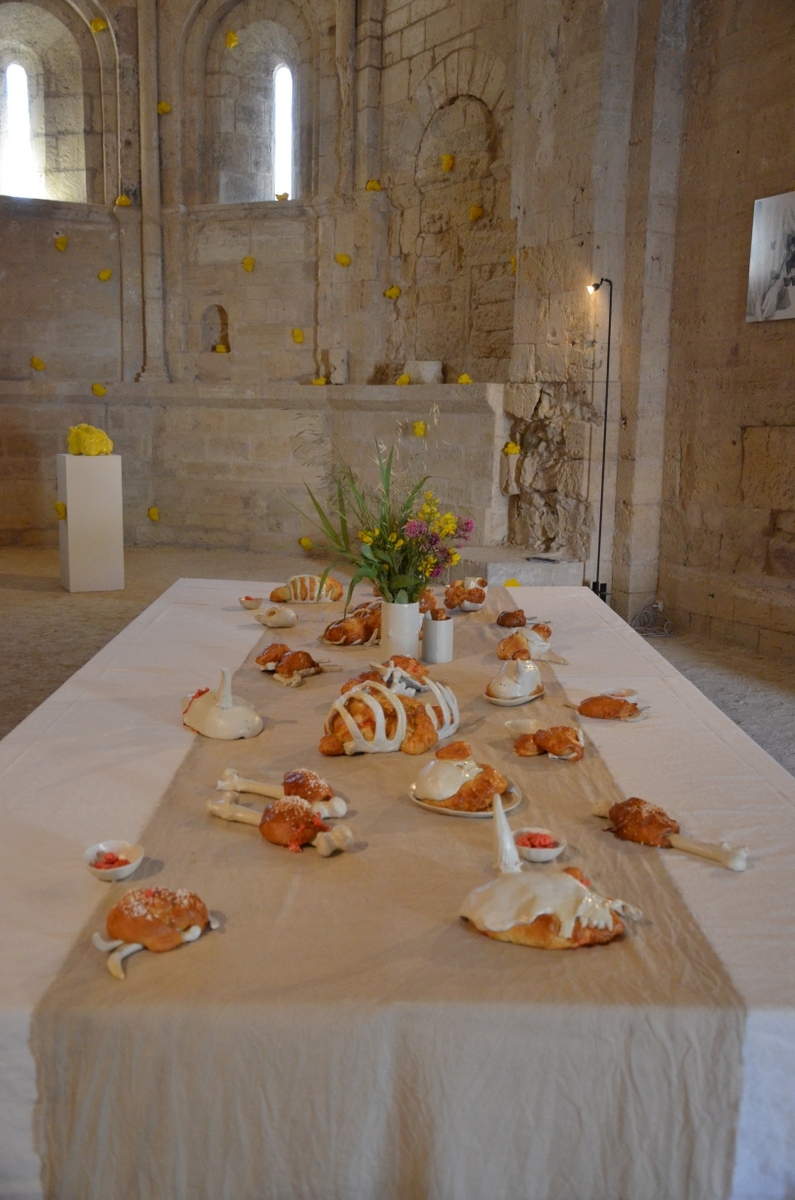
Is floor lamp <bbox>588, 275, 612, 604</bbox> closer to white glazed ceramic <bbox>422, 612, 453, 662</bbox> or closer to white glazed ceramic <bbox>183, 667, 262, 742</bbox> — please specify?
white glazed ceramic <bbox>422, 612, 453, 662</bbox>

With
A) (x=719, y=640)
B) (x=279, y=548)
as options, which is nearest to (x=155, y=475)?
(x=279, y=548)

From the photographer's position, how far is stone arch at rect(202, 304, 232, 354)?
1060 centimetres

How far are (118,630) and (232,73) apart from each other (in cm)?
680

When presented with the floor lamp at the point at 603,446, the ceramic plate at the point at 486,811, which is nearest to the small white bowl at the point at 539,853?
the ceramic plate at the point at 486,811

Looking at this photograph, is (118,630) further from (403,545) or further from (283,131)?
(283,131)

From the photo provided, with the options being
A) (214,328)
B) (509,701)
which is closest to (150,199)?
(214,328)

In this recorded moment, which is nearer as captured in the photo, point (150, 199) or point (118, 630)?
point (118, 630)


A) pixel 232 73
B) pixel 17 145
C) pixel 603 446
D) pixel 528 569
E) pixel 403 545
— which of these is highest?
pixel 232 73

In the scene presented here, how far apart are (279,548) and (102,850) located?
26.9 feet

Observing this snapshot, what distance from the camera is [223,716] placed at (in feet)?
7.47

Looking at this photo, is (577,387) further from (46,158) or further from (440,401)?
(46,158)

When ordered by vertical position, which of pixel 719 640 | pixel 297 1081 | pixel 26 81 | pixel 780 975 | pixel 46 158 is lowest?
pixel 719 640

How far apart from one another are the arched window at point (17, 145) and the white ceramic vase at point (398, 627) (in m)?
9.64

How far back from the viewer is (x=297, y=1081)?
4.27 feet
